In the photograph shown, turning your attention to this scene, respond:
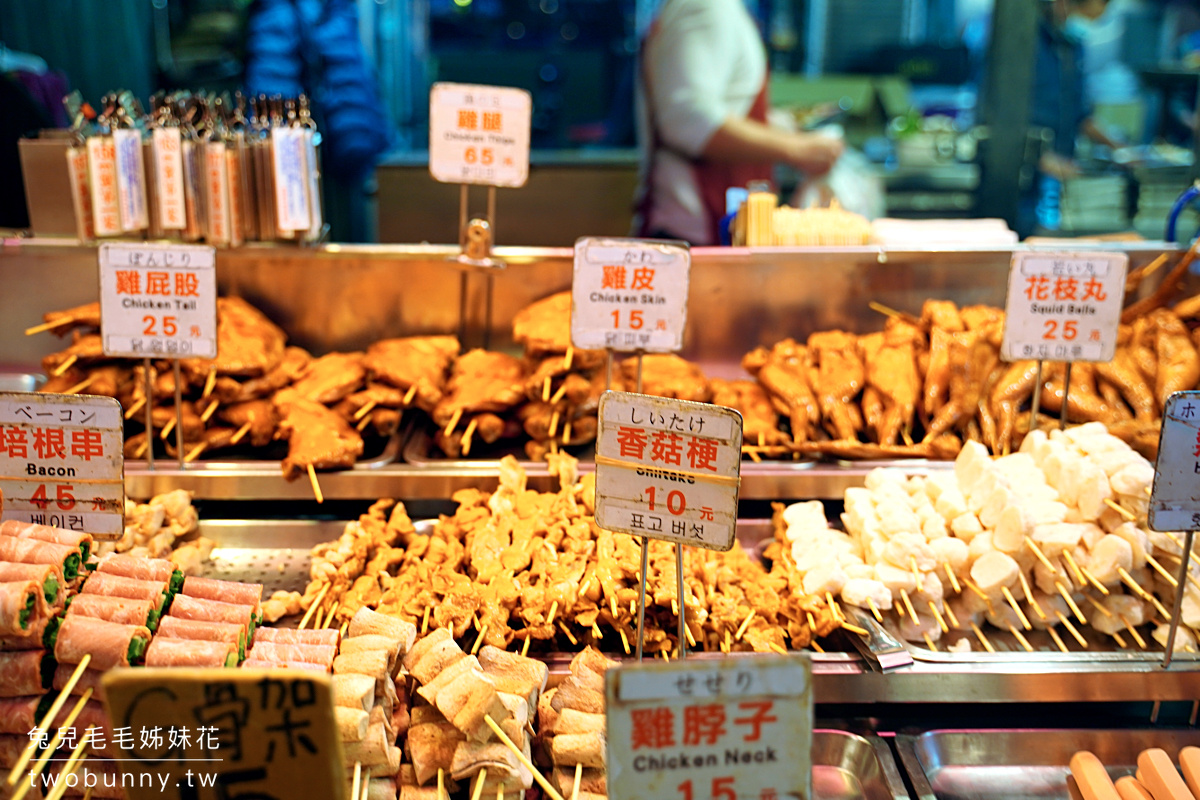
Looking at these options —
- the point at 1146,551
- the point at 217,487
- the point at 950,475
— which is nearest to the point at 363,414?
the point at 217,487

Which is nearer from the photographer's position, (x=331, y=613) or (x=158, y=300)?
(x=331, y=613)

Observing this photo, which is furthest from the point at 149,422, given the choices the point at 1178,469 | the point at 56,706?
the point at 1178,469

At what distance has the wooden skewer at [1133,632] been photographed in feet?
8.13

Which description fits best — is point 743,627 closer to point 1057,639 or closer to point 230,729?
point 1057,639

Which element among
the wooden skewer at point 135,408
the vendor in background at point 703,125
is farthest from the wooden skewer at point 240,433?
the vendor in background at point 703,125

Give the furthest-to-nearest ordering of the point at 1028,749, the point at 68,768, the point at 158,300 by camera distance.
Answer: the point at 158,300, the point at 1028,749, the point at 68,768

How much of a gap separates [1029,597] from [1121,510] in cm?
39

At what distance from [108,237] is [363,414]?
4.24 feet

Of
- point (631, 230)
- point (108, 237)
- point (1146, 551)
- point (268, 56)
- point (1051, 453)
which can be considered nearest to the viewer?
point (1146, 551)

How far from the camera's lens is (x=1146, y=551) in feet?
8.24

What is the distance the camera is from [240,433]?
315cm

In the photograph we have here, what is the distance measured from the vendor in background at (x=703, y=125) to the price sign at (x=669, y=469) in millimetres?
3813

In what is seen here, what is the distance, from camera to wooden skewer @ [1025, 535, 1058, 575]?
2431 mm

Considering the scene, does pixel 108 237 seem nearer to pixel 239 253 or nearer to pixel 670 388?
pixel 239 253
